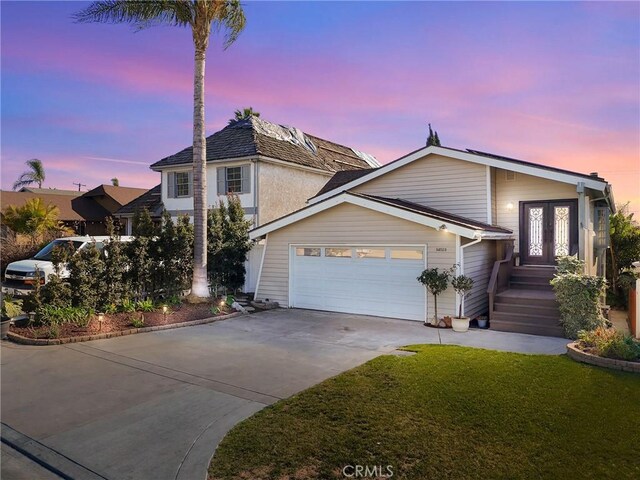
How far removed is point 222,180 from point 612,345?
51.7 feet

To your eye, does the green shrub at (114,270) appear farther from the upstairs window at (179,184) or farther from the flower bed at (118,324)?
the upstairs window at (179,184)

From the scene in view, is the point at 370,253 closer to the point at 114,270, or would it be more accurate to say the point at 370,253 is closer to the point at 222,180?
the point at 114,270

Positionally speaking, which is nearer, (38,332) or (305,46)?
(38,332)

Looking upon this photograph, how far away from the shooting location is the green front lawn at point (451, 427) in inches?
140

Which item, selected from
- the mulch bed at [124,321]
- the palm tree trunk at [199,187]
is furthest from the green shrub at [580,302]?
the palm tree trunk at [199,187]

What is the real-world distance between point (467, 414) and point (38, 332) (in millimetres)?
8746

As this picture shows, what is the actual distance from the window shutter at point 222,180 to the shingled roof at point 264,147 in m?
0.59

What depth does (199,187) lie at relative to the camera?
11.7m

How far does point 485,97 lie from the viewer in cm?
1476

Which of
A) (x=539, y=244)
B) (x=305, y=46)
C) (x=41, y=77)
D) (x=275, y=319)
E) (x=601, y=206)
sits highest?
(x=305, y=46)

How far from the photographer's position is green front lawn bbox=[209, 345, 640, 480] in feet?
11.7

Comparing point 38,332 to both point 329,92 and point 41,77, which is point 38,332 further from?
point 329,92

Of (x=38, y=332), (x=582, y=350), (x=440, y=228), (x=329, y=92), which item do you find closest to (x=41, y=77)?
(x=38, y=332)

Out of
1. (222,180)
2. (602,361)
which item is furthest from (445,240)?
(222,180)
